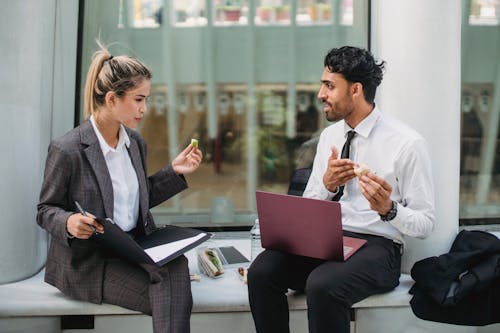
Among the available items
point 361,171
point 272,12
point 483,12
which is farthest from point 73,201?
point 483,12

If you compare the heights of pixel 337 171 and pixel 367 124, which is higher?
pixel 367 124

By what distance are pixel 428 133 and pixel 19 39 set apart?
2.19 m

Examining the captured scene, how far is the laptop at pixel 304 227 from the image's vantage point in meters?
2.25

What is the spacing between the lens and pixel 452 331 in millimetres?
2803

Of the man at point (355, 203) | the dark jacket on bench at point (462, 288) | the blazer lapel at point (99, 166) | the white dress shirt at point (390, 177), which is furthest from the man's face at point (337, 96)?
the blazer lapel at point (99, 166)

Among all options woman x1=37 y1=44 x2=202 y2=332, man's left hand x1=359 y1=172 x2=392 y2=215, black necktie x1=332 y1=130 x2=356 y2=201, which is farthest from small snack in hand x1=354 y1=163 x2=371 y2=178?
woman x1=37 y1=44 x2=202 y2=332

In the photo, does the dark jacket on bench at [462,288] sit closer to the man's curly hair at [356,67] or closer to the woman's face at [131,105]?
the man's curly hair at [356,67]

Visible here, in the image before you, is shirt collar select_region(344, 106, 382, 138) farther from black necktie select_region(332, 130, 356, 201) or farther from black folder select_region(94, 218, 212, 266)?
black folder select_region(94, 218, 212, 266)

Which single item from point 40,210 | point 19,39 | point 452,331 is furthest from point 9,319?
point 452,331

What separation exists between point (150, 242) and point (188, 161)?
448 millimetres

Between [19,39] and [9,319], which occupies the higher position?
[19,39]

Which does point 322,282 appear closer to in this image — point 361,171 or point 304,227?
point 304,227

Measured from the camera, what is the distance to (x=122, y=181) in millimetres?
2484

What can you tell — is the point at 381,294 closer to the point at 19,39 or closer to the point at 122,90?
the point at 122,90
